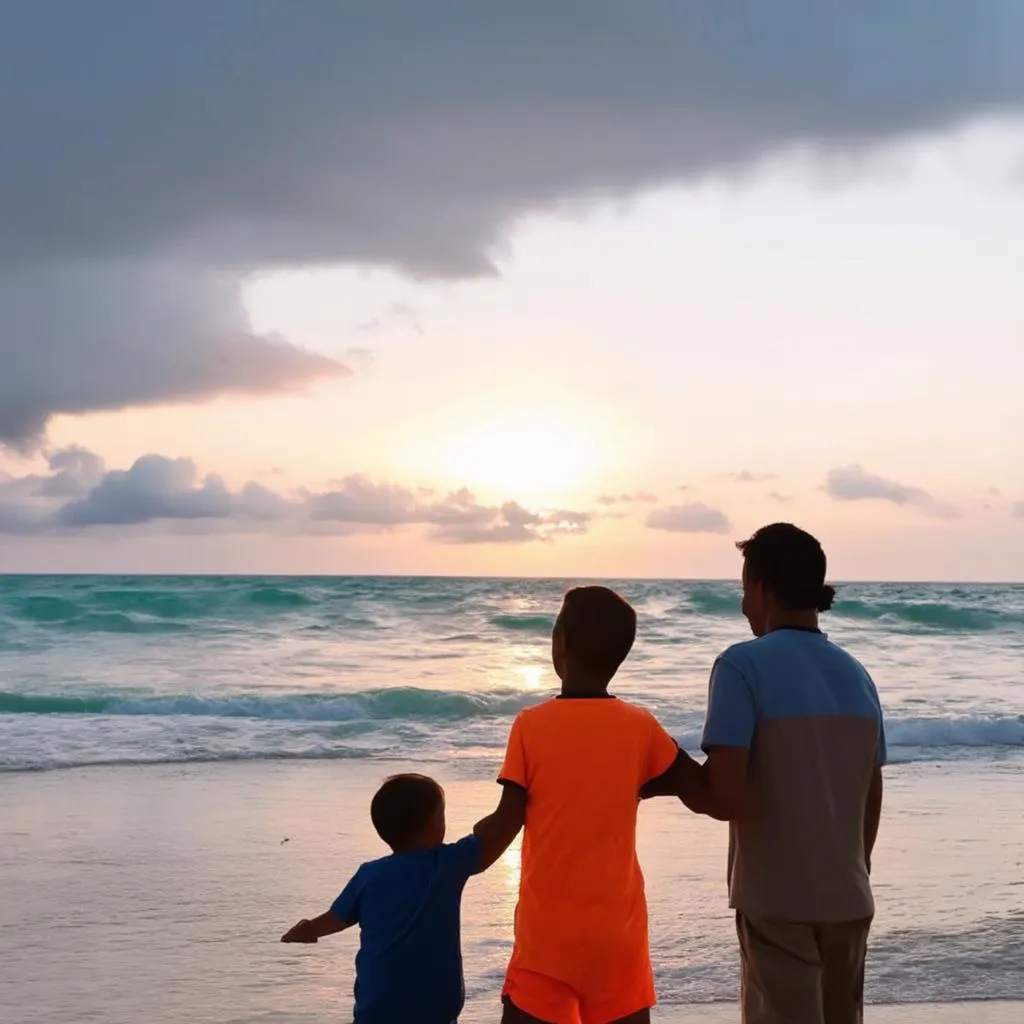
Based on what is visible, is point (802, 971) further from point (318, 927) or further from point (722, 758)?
point (318, 927)

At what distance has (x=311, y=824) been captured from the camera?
822cm

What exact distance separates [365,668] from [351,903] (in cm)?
1914

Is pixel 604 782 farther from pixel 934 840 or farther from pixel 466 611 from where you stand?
pixel 466 611

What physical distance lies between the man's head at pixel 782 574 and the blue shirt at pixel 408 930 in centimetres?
88

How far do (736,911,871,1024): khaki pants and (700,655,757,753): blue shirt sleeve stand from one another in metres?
0.44

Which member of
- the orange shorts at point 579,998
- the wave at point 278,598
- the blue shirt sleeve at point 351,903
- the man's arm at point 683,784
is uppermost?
the man's arm at point 683,784

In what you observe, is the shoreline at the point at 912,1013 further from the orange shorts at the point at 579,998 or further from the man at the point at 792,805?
the orange shorts at the point at 579,998

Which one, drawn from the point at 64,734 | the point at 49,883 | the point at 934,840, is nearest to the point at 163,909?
the point at 49,883

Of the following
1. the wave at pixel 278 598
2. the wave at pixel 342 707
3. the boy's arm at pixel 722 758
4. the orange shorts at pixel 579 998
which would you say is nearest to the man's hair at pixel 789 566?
the boy's arm at pixel 722 758

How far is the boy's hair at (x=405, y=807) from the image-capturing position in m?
3.07

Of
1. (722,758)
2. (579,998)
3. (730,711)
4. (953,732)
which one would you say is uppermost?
(730,711)

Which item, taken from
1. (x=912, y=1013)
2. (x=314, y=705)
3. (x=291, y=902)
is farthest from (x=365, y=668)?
(x=912, y=1013)

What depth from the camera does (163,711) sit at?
16.8 meters

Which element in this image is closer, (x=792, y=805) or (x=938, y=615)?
(x=792, y=805)
